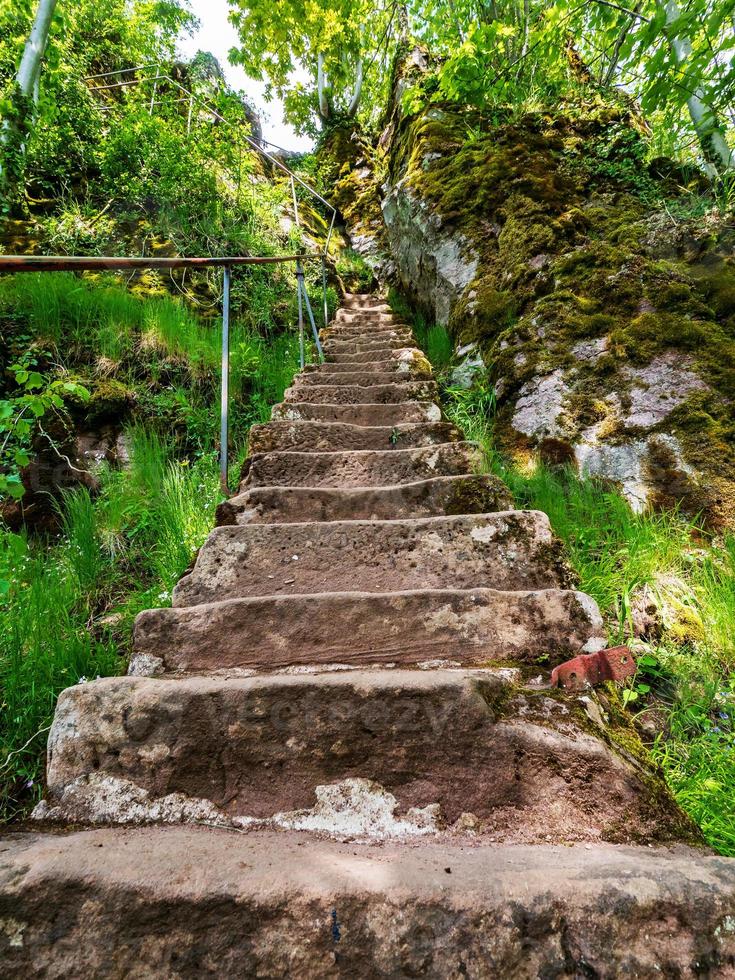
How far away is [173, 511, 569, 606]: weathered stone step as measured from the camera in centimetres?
161

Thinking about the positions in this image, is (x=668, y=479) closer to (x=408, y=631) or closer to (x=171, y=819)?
(x=408, y=631)

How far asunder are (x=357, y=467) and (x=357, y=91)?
13.2 meters

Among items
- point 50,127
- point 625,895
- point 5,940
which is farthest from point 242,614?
point 50,127

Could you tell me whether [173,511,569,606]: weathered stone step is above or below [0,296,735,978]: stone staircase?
above

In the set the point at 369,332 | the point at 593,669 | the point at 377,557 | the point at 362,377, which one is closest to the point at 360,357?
the point at 362,377

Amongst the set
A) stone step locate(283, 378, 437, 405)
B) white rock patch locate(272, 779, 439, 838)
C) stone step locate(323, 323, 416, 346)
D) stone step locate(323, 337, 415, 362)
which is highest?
stone step locate(323, 323, 416, 346)

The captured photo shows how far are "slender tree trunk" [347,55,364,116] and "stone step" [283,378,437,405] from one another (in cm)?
1149

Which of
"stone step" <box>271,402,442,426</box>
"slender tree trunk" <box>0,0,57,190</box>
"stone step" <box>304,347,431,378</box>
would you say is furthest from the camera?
"slender tree trunk" <box>0,0,57,190</box>

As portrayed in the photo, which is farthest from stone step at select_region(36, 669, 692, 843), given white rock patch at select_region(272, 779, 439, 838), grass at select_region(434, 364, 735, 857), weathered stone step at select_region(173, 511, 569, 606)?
weathered stone step at select_region(173, 511, 569, 606)

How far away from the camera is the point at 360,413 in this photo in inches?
118

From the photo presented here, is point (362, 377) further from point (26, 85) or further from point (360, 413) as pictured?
point (26, 85)

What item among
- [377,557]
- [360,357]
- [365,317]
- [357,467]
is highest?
[365,317]

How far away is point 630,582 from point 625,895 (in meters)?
1.31

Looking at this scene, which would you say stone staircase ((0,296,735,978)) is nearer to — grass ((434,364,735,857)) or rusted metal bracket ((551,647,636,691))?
rusted metal bracket ((551,647,636,691))
